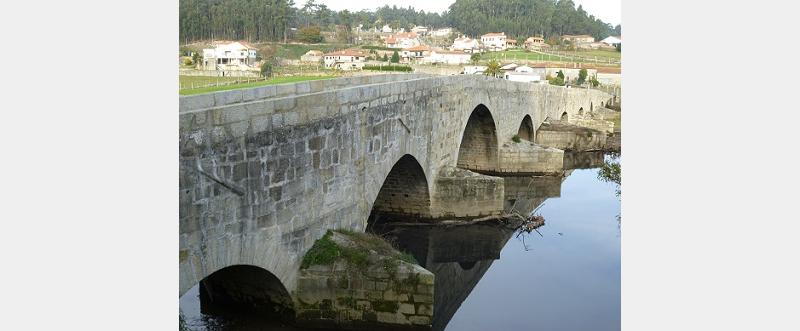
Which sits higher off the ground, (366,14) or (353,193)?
(366,14)

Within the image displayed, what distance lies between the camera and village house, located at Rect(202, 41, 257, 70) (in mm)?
37281

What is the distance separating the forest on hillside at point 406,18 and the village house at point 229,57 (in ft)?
2.63

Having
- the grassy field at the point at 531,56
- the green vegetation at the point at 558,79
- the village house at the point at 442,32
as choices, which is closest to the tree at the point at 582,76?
the green vegetation at the point at 558,79

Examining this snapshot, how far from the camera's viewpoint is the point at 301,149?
9070mm

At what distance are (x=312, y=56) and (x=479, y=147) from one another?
180 feet

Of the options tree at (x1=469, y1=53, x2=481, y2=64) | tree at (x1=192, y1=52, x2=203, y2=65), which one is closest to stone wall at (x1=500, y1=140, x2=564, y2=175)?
tree at (x1=192, y1=52, x2=203, y2=65)

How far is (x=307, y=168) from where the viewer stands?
30.4 feet

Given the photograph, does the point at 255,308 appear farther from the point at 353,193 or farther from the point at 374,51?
the point at 374,51

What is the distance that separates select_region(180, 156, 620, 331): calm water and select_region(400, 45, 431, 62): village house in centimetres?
Result: 7249

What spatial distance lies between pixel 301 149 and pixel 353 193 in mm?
1885

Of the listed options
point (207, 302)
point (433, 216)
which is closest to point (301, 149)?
point (207, 302)

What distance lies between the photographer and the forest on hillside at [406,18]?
1936 inches

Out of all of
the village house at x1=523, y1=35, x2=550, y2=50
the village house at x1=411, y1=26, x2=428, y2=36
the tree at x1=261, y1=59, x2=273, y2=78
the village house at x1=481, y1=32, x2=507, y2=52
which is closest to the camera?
the tree at x1=261, y1=59, x2=273, y2=78

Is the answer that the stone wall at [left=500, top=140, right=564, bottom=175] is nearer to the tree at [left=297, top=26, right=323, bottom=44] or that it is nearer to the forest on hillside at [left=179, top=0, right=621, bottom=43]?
the forest on hillside at [left=179, top=0, right=621, bottom=43]
